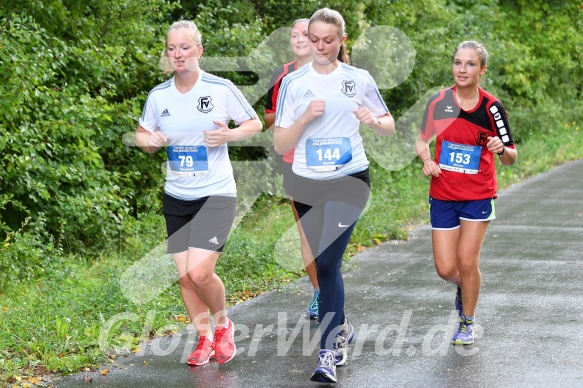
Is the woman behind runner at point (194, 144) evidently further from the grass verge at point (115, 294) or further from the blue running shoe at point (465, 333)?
the blue running shoe at point (465, 333)

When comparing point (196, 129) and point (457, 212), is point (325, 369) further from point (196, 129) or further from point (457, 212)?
point (196, 129)

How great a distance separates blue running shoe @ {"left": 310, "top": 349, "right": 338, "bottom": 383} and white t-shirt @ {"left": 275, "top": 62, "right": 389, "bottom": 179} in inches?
40.2

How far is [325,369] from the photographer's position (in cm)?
579

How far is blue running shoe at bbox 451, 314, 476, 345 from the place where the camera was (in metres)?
6.60

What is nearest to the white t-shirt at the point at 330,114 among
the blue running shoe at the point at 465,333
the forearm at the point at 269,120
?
the blue running shoe at the point at 465,333

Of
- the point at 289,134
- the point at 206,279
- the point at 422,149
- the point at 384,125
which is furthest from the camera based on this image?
the point at 422,149

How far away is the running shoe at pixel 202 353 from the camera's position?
6301 millimetres

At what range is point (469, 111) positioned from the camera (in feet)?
21.6

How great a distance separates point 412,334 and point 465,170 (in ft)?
3.92

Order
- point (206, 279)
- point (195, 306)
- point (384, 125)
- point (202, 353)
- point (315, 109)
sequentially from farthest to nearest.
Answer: point (195, 306) < point (202, 353) < point (206, 279) < point (384, 125) < point (315, 109)

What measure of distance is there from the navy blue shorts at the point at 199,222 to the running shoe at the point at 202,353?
61 cm

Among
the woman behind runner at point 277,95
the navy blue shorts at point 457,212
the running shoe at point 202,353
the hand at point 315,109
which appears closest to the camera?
the hand at point 315,109

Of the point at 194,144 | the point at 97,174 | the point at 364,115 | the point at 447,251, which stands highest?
the point at 364,115

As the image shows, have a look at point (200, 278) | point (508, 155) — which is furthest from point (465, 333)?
point (200, 278)
